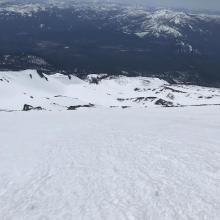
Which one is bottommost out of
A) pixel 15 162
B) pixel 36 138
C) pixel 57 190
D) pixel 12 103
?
pixel 12 103

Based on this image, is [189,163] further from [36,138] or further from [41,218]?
[36,138]

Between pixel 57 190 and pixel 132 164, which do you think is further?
pixel 132 164

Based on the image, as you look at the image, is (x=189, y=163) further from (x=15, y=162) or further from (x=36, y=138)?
(x=36, y=138)

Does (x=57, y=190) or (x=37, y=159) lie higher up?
(x=57, y=190)

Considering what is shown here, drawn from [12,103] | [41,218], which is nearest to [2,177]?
[41,218]

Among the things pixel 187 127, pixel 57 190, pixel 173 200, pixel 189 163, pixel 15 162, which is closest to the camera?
pixel 173 200

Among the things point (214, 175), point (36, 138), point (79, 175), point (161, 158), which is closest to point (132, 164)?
point (161, 158)

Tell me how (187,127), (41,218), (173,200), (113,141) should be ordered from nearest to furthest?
(41,218), (173,200), (113,141), (187,127)
